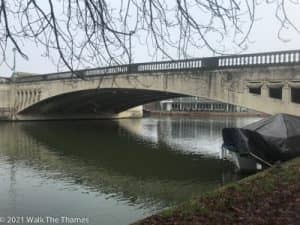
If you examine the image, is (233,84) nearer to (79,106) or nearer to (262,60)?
(262,60)

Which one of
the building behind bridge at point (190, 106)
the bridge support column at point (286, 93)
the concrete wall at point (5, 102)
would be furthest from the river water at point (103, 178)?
the building behind bridge at point (190, 106)

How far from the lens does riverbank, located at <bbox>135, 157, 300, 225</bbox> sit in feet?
18.8

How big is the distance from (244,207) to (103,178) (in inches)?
378

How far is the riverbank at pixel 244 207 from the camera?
5.73 meters

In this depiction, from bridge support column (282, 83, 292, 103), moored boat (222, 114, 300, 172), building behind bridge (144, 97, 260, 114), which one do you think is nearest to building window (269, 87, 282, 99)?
bridge support column (282, 83, 292, 103)

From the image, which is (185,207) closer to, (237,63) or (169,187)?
(169,187)

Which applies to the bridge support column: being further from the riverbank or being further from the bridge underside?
the bridge underside

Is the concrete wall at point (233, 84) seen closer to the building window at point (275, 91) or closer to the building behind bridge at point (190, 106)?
the building window at point (275, 91)

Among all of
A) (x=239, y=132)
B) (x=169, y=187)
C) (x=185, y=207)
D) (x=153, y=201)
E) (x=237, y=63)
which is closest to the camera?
(x=185, y=207)

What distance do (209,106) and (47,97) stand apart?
5946 cm

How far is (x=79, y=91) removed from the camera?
40938 millimetres

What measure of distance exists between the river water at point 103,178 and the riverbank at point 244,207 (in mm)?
3354

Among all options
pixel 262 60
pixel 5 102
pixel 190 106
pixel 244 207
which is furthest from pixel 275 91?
pixel 190 106

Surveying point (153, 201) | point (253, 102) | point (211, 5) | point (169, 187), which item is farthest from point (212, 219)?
point (253, 102)
